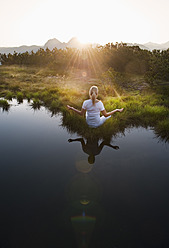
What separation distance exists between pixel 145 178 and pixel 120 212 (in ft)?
3.75

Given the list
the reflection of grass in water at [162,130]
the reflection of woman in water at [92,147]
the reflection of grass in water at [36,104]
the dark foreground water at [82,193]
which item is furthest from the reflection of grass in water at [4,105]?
the reflection of grass in water at [162,130]

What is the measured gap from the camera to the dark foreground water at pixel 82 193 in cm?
231

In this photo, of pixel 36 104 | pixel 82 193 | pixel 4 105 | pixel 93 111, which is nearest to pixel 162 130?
pixel 93 111

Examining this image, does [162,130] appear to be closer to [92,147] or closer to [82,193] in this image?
[92,147]

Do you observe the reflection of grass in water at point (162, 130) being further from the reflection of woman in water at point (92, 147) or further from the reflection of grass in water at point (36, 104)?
the reflection of grass in water at point (36, 104)

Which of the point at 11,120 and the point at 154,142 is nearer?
the point at 154,142

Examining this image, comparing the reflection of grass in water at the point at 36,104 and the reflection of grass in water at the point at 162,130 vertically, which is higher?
the reflection of grass in water at the point at 36,104

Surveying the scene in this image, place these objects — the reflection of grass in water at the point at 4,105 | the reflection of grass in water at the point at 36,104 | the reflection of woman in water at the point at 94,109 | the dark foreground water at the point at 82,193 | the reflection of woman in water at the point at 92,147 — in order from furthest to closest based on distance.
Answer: the reflection of grass in water at the point at 36,104, the reflection of grass in water at the point at 4,105, the reflection of woman in water at the point at 94,109, the reflection of woman in water at the point at 92,147, the dark foreground water at the point at 82,193

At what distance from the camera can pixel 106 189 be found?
312 cm

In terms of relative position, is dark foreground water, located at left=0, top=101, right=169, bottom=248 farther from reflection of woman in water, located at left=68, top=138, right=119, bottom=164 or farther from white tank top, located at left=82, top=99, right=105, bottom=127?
white tank top, located at left=82, top=99, right=105, bottom=127

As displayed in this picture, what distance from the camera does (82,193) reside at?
3027mm

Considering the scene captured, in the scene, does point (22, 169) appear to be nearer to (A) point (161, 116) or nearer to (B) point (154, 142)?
(B) point (154, 142)

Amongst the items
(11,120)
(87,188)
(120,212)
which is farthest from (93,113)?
(11,120)

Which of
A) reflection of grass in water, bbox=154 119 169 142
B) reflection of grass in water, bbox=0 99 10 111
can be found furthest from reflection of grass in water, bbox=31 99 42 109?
reflection of grass in water, bbox=154 119 169 142
